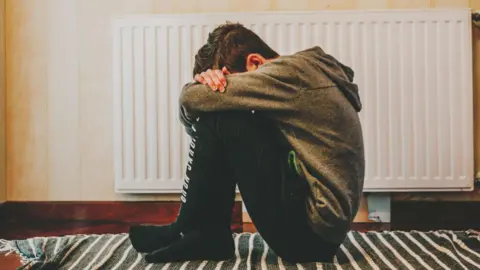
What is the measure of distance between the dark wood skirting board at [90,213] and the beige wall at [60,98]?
0.09 feet

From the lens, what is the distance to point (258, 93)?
106 centimetres

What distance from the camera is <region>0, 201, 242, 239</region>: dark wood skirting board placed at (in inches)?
75.8

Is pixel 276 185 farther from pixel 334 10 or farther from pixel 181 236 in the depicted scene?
pixel 334 10

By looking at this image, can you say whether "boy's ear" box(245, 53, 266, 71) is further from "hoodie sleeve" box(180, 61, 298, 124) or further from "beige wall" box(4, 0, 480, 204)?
"beige wall" box(4, 0, 480, 204)

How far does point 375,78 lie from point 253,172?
2.93 feet

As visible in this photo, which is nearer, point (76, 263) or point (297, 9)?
point (76, 263)

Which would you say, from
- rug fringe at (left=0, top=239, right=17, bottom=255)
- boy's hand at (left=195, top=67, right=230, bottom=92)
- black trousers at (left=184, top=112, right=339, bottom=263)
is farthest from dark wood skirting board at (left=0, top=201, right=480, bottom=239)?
boy's hand at (left=195, top=67, right=230, bottom=92)

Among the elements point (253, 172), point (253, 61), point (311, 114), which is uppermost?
point (253, 61)

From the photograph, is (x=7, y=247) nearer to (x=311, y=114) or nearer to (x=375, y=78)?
(x=311, y=114)

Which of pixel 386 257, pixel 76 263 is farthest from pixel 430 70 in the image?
pixel 76 263

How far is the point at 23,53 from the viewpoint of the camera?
196 centimetres

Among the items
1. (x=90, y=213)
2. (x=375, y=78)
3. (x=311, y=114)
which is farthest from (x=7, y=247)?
(x=375, y=78)

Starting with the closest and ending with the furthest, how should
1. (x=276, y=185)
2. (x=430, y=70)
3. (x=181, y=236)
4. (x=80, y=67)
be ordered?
(x=276, y=185), (x=181, y=236), (x=430, y=70), (x=80, y=67)

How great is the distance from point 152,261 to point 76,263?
0.59ft
